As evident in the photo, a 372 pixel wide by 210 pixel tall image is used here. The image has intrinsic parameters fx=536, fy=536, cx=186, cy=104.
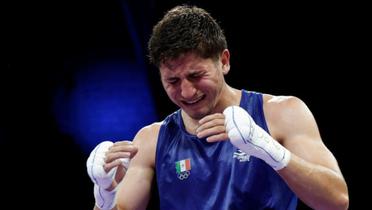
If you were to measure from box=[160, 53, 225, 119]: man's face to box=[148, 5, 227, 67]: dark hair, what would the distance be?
30 mm

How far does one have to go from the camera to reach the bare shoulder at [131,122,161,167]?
2352 millimetres

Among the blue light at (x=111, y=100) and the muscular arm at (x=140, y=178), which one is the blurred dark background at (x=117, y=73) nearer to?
the blue light at (x=111, y=100)

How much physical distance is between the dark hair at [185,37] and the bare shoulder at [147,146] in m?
0.40

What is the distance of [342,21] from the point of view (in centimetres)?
421

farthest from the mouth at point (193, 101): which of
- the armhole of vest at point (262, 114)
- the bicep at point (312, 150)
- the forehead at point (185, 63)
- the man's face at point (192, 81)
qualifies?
the bicep at point (312, 150)

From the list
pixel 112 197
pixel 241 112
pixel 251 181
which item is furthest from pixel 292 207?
pixel 112 197

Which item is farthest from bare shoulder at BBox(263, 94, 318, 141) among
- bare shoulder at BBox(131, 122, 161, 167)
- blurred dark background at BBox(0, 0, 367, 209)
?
blurred dark background at BBox(0, 0, 367, 209)

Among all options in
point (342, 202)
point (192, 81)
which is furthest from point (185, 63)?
point (342, 202)

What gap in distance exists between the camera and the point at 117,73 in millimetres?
4145

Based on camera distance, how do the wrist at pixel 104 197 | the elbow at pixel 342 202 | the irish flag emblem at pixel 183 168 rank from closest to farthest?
the elbow at pixel 342 202 < the wrist at pixel 104 197 < the irish flag emblem at pixel 183 168

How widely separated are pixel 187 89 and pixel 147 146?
44 centimetres

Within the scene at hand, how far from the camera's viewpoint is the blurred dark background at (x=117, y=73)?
4.14 metres

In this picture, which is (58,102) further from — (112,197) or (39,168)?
(112,197)

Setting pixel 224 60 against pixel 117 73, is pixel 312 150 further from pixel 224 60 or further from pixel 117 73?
pixel 117 73
